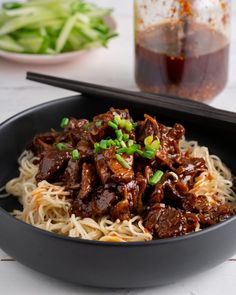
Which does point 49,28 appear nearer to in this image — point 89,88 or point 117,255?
point 89,88

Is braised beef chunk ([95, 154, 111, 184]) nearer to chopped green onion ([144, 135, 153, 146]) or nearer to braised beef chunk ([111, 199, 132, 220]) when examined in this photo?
braised beef chunk ([111, 199, 132, 220])

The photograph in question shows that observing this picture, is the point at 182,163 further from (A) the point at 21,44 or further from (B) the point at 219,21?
(A) the point at 21,44

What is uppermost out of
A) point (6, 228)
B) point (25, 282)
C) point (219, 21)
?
point (219, 21)

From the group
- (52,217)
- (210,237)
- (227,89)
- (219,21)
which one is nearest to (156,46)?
(219,21)

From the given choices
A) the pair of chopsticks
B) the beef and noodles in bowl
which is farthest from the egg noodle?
the pair of chopsticks

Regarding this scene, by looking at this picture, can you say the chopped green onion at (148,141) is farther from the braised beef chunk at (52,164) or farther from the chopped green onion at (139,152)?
the braised beef chunk at (52,164)

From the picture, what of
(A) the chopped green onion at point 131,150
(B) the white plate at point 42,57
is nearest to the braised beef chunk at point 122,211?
(A) the chopped green onion at point 131,150
